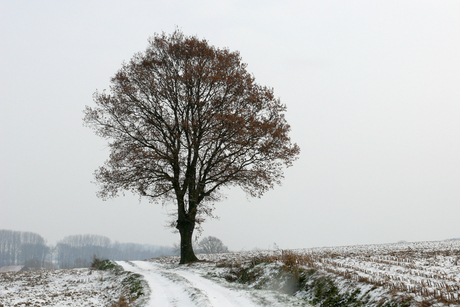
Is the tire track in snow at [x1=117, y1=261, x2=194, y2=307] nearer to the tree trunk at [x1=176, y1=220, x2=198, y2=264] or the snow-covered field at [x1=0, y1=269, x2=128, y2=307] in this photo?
the snow-covered field at [x1=0, y1=269, x2=128, y2=307]

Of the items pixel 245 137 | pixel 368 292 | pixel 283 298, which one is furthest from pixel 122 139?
pixel 368 292

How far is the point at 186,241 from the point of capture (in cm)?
2278

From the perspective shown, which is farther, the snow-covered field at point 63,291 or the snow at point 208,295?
the snow-covered field at point 63,291

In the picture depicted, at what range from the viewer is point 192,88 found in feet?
73.7

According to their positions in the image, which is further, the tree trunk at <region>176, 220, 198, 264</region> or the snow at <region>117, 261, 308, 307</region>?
the tree trunk at <region>176, 220, 198, 264</region>

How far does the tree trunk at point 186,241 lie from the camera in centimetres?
2258

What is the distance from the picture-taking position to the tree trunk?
2258 cm

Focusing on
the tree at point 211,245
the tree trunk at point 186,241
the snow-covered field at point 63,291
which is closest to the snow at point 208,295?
the snow-covered field at point 63,291

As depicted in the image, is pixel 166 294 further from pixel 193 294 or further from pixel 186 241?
pixel 186 241

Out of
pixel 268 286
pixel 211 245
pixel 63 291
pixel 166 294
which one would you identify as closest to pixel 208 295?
pixel 166 294

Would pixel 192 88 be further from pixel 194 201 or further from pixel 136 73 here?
pixel 194 201

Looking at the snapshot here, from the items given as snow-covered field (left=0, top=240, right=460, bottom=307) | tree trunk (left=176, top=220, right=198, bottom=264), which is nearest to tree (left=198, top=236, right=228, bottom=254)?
tree trunk (left=176, top=220, right=198, bottom=264)

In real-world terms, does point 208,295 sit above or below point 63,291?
above

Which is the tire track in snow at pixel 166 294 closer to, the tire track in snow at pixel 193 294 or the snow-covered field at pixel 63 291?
the tire track in snow at pixel 193 294
